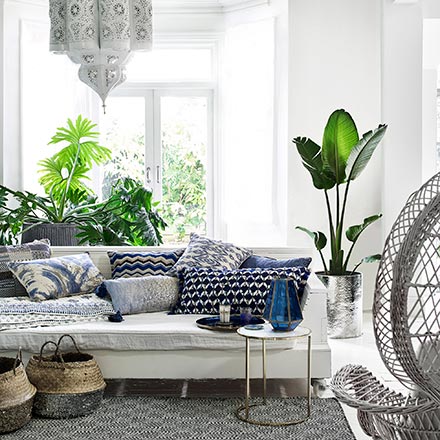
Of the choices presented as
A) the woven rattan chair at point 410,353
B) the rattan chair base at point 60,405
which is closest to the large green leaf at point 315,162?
the rattan chair base at point 60,405

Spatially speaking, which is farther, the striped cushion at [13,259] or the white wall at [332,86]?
the white wall at [332,86]

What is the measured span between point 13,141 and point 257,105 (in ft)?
7.37

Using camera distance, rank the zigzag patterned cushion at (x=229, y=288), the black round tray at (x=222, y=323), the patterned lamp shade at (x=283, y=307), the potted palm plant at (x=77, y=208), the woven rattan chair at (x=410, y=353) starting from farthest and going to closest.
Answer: the potted palm plant at (x=77, y=208) < the zigzag patterned cushion at (x=229, y=288) < the black round tray at (x=222, y=323) < the patterned lamp shade at (x=283, y=307) < the woven rattan chair at (x=410, y=353)

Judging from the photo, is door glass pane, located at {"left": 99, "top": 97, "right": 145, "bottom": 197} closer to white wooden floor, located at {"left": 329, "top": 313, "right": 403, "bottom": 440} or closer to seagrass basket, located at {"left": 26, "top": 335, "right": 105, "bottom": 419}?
white wooden floor, located at {"left": 329, "top": 313, "right": 403, "bottom": 440}

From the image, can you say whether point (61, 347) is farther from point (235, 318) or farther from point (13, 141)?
point (13, 141)

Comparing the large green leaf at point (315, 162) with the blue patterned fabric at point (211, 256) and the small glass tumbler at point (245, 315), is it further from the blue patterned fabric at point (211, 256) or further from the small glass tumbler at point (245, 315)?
Answer: the small glass tumbler at point (245, 315)

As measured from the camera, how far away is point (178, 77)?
7629mm

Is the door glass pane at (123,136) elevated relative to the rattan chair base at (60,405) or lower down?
elevated

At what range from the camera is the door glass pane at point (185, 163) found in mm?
7715

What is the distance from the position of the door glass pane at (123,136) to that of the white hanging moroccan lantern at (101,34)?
8.16 ft

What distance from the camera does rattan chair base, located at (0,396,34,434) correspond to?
11.4 ft

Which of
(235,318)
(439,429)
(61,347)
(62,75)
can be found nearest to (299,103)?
(62,75)

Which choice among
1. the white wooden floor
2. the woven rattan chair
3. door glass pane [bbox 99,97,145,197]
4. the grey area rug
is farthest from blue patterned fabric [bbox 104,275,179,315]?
door glass pane [bbox 99,97,145,197]

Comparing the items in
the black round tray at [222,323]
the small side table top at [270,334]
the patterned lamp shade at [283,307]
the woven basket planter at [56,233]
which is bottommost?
the black round tray at [222,323]
